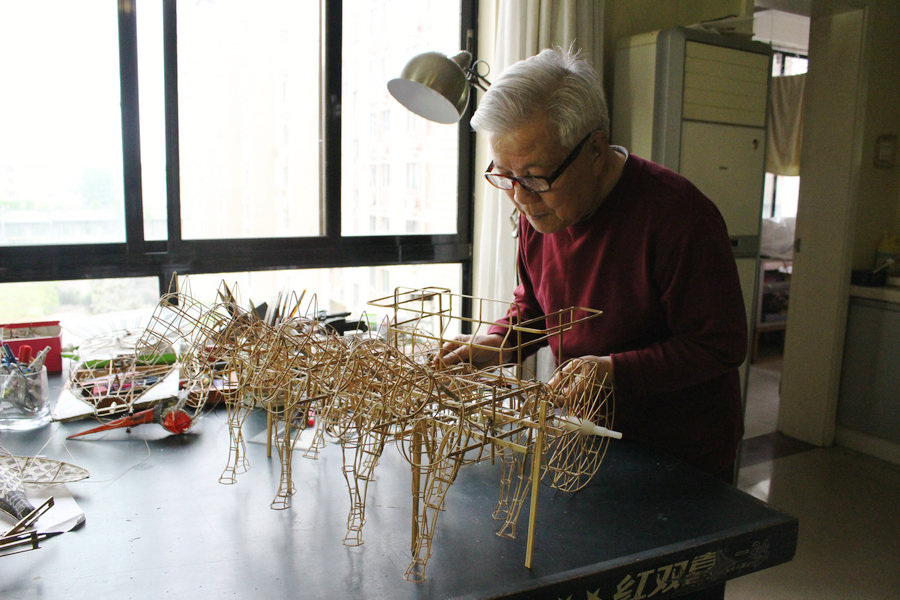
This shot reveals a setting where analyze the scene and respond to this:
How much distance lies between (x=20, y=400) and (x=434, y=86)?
1270 millimetres

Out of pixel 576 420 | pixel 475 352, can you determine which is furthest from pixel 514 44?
pixel 576 420

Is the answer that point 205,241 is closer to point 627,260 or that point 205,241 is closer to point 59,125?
point 59,125

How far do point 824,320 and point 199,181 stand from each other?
10.7 ft

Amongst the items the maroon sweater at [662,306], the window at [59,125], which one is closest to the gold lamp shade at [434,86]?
the maroon sweater at [662,306]

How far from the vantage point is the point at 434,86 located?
6.05ft

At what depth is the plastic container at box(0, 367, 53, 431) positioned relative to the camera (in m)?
1.58

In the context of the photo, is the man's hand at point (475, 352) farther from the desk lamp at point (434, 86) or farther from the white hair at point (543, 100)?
the desk lamp at point (434, 86)

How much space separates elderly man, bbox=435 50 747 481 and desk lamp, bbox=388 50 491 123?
39 cm

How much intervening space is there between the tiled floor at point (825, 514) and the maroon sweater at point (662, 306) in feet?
3.15

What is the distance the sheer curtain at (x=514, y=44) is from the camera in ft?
Result: 9.27

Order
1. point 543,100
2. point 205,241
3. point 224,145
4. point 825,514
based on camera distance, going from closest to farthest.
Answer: point 543,100 < point 205,241 < point 224,145 < point 825,514

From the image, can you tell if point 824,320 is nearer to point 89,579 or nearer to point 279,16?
point 279,16

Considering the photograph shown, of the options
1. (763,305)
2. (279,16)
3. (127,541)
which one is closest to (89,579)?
(127,541)

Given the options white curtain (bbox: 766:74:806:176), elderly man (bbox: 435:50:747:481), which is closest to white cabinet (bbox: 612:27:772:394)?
elderly man (bbox: 435:50:747:481)
